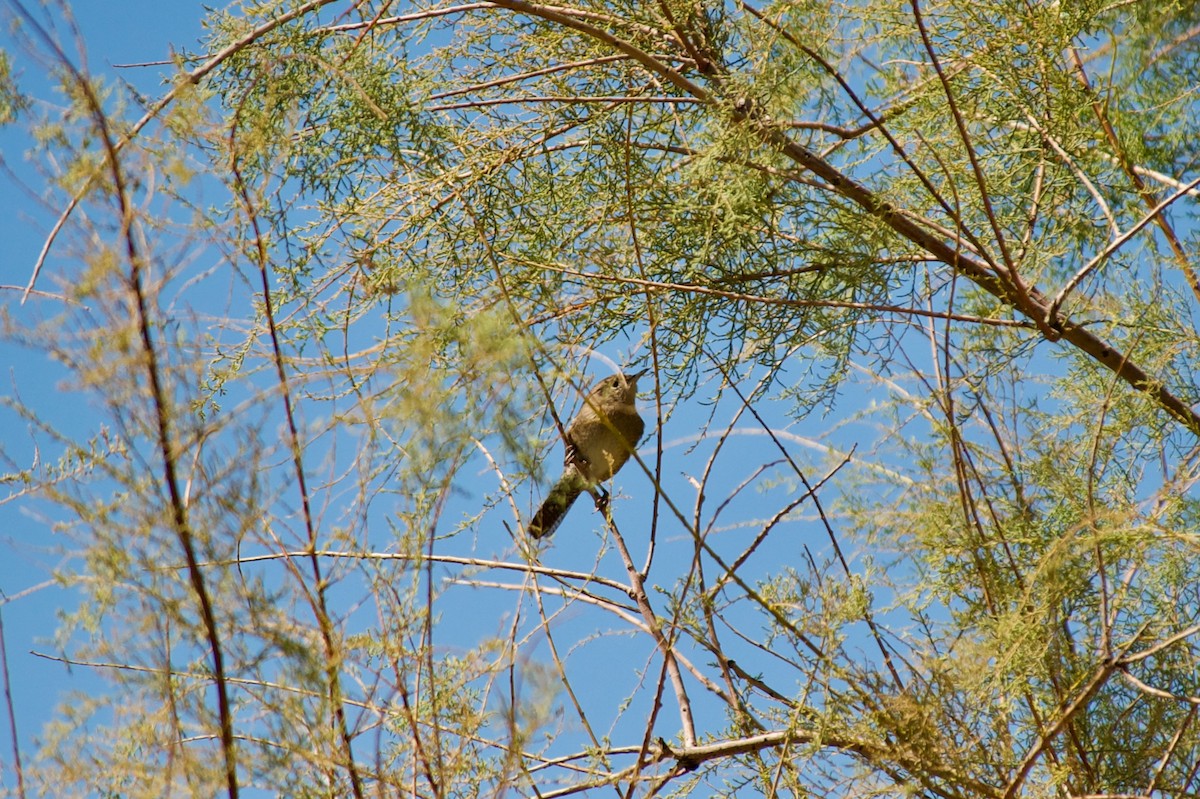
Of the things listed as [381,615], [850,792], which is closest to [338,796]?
[381,615]

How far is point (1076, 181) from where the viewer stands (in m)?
2.95

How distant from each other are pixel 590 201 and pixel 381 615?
4.77ft

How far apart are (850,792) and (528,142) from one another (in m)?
1.65

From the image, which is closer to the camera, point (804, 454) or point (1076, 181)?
point (1076, 181)

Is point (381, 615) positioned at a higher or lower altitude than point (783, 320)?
lower

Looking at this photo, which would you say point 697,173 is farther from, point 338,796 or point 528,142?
point 338,796

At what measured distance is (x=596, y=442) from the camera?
3.82 metres

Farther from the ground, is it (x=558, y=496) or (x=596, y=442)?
(x=596, y=442)

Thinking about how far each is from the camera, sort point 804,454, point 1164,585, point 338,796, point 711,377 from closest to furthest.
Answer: point 338,796
point 711,377
point 1164,585
point 804,454

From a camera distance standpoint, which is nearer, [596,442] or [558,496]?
[558,496]

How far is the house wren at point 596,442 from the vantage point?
3.62 metres

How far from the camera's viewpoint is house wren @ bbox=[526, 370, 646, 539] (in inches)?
143

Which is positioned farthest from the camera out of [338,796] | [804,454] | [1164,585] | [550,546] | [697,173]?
[804,454]

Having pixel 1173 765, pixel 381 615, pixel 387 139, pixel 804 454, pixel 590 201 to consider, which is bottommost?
pixel 1173 765
